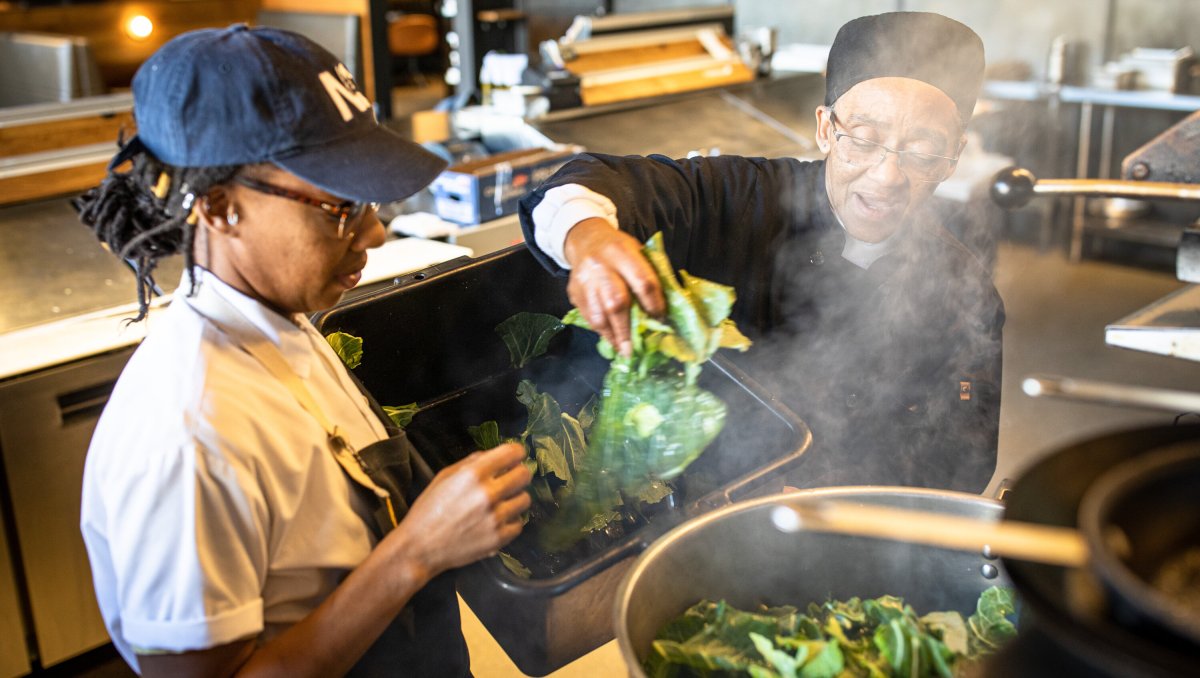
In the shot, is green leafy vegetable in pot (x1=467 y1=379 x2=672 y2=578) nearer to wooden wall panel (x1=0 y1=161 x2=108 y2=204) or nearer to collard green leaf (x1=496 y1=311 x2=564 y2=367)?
collard green leaf (x1=496 y1=311 x2=564 y2=367)

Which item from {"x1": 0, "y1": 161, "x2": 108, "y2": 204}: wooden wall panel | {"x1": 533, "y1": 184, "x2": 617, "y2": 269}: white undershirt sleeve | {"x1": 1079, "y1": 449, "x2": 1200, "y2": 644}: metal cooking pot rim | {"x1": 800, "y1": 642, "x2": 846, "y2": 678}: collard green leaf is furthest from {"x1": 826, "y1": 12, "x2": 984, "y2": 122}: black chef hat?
{"x1": 0, "y1": 161, "x2": 108, "y2": 204}: wooden wall panel

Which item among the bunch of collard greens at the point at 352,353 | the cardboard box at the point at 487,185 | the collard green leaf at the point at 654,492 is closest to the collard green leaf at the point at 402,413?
the bunch of collard greens at the point at 352,353

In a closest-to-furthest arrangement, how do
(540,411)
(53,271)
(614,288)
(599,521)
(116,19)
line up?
1. (614,288)
2. (599,521)
3. (540,411)
4. (53,271)
5. (116,19)

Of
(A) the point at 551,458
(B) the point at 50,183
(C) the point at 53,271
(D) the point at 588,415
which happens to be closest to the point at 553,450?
(A) the point at 551,458

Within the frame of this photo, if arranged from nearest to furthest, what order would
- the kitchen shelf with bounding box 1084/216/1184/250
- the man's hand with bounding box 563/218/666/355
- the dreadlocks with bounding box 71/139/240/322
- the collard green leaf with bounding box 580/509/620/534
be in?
the dreadlocks with bounding box 71/139/240/322 → the man's hand with bounding box 563/218/666/355 → the collard green leaf with bounding box 580/509/620/534 → the kitchen shelf with bounding box 1084/216/1184/250

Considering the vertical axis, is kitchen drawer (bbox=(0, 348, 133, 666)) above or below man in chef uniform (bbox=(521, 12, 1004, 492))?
below

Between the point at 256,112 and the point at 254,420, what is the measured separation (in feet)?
1.28

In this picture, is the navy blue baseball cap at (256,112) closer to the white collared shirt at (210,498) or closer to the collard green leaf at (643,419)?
the white collared shirt at (210,498)

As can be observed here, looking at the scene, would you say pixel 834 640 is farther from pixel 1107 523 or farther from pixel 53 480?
pixel 53 480

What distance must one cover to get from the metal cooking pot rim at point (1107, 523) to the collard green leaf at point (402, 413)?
1254 millimetres

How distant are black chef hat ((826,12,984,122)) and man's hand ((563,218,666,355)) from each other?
0.89 metres

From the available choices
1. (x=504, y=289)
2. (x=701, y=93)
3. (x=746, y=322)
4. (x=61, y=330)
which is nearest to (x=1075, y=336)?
(x=701, y=93)

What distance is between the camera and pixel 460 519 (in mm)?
1220

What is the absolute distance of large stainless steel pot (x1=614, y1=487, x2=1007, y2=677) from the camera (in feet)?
3.84
